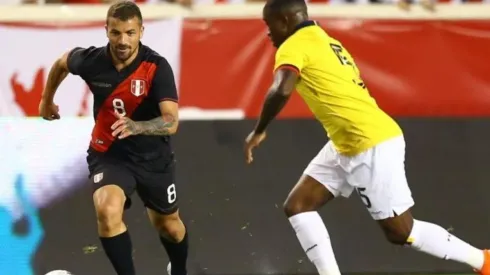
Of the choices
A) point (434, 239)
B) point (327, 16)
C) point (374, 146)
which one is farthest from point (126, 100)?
point (327, 16)

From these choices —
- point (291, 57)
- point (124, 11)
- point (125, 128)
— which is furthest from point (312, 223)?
point (124, 11)

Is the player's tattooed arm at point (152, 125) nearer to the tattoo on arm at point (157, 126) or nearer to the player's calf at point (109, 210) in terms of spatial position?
the tattoo on arm at point (157, 126)

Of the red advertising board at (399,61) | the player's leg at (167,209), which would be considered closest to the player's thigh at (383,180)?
the player's leg at (167,209)

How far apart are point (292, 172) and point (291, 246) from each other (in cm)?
54

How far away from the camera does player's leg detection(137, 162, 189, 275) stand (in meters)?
6.50

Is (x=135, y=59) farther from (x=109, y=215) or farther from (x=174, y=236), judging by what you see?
(x=174, y=236)

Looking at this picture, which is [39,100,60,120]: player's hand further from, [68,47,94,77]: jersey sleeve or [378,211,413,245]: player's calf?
[378,211,413,245]: player's calf

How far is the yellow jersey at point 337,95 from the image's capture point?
600cm

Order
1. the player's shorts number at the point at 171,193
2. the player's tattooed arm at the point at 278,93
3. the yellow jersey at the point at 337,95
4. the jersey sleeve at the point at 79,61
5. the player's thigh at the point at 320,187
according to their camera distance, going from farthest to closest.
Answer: the player's shorts number at the point at 171,193
the jersey sleeve at the point at 79,61
the player's thigh at the point at 320,187
the yellow jersey at the point at 337,95
the player's tattooed arm at the point at 278,93

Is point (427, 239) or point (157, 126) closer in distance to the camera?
point (157, 126)

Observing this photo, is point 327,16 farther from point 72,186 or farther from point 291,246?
point 72,186

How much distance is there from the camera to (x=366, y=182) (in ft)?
20.2

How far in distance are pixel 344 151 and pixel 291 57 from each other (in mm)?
721

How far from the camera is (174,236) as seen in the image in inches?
267
